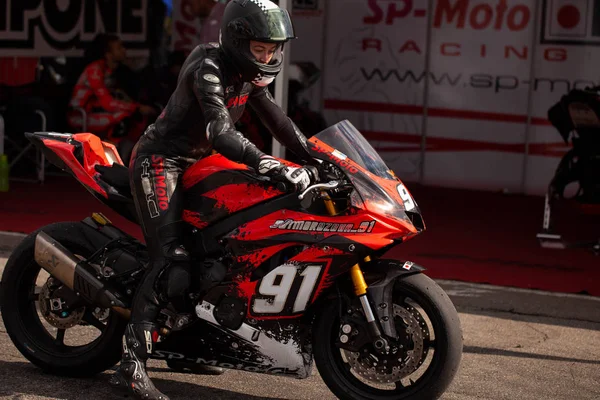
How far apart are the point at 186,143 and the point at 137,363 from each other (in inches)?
42.5

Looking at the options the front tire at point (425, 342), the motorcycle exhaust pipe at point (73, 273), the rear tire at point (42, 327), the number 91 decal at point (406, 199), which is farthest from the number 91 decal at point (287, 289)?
the rear tire at point (42, 327)

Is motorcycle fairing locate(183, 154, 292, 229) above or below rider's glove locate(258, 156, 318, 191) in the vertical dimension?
below

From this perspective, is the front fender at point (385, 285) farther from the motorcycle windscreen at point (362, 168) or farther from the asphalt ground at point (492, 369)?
the asphalt ground at point (492, 369)

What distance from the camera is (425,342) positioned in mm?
4641

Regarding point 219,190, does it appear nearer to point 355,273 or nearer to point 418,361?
point 355,273

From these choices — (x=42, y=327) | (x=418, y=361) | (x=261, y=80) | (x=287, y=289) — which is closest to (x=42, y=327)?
(x=42, y=327)

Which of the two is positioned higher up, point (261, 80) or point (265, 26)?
point (265, 26)

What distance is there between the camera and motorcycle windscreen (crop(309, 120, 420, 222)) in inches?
182

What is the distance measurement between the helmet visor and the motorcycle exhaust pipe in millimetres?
1455

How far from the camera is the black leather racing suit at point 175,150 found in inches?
186

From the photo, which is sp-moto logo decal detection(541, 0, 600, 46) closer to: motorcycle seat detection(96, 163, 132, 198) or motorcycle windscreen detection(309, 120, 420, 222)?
motorcycle windscreen detection(309, 120, 420, 222)

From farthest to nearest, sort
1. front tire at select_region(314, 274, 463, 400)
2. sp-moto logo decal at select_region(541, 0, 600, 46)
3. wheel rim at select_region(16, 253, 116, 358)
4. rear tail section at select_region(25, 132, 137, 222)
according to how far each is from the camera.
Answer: sp-moto logo decal at select_region(541, 0, 600, 46) < wheel rim at select_region(16, 253, 116, 358) < rear tail section at select_region(25, 132, 137, 222) < front tire at select_region(314, 274, 463, 400)

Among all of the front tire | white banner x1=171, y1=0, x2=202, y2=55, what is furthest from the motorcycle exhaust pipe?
white banner x1=171, y1=0, x2=202, y2=55

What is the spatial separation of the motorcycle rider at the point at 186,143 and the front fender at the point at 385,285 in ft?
1.80
